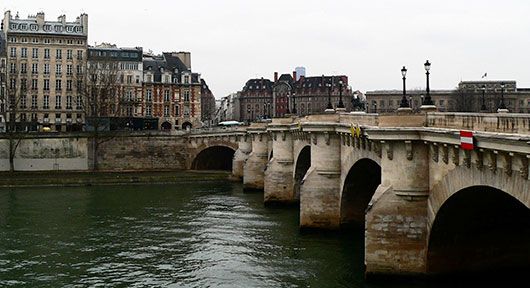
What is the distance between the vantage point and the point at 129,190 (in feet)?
203

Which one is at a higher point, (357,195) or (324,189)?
(324,189)

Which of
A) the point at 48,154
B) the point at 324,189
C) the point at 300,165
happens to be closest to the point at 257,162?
the point at 300,165

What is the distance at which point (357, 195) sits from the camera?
123 feet

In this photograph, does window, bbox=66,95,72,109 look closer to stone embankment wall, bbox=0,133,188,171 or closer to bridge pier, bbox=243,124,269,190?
stone embankment wall, bbox=0,133,188,171

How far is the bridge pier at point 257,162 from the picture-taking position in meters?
63.6

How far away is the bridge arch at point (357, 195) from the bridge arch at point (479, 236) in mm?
11881

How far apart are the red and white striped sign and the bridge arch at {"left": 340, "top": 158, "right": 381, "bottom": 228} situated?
16.8 m

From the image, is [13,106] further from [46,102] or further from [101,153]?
[46,102]

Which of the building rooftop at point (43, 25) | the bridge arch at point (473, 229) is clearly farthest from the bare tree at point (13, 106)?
the bridge arch at point (473, 229)

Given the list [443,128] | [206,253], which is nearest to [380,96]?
[206,253]

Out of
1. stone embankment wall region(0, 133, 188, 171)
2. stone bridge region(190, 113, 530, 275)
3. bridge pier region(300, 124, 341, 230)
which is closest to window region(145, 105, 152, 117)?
stone embankment wall region(0, 133, 188, 171)

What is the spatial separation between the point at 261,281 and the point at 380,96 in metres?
94.5

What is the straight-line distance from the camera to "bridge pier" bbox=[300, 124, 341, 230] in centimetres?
3766

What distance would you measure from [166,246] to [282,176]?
18793 mm
